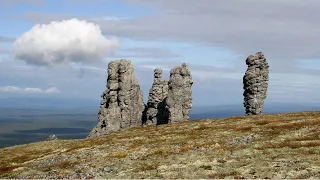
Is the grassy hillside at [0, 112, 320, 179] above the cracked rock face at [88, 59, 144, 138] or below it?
below

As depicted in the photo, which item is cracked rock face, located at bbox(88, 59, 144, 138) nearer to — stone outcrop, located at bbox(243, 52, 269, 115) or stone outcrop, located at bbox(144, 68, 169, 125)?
stone outcrop, located at bbox(144, 68, 169, 125)

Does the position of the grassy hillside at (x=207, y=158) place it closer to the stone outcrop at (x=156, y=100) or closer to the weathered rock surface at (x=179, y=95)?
the weathered rock surface at (x=179, y=95)

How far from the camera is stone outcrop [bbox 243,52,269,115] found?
100875 millimetres

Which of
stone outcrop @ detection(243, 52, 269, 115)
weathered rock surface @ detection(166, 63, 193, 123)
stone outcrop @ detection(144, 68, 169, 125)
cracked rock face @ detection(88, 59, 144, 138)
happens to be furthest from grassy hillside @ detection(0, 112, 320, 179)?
stone outcrop @ detection(144, 68, 169, 125)

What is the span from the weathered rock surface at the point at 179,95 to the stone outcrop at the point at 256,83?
50.4 feet

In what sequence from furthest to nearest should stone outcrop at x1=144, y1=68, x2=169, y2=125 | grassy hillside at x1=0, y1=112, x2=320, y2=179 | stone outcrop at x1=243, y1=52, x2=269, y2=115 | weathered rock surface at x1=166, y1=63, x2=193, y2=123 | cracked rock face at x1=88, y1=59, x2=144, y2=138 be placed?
stone outcrop at x1=144, y1=68, x2=169, y2=125, cracked rock face at x1=88, y1=59, x2=144, y2=138, weathered rock surface at x1=166, y1=63, x2=193, y2=123, stone outcrop at x1=243, y1=52, x2=269, y2=115, grassy hillside at x1=0, y1=112, x2=320, y2=179

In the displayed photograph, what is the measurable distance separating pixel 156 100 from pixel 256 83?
33.5m

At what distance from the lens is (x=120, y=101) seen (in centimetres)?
11625

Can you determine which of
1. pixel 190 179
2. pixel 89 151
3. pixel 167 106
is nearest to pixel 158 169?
pixel 190 179

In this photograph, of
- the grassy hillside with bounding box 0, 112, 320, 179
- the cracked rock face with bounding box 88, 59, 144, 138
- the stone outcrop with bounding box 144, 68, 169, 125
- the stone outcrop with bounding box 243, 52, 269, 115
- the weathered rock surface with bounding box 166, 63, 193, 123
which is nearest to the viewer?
the grassy hillside with bounding box 0, 112, 320, 179

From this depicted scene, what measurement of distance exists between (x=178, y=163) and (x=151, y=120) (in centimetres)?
8111

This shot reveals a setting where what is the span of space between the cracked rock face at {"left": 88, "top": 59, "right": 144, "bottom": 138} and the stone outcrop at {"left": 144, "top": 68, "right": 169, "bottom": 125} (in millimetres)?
3238

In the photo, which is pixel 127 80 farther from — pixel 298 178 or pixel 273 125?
pixel 298 178

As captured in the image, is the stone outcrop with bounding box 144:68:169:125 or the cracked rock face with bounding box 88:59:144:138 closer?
the cracked rock face with bounding box 88:59:144:138
